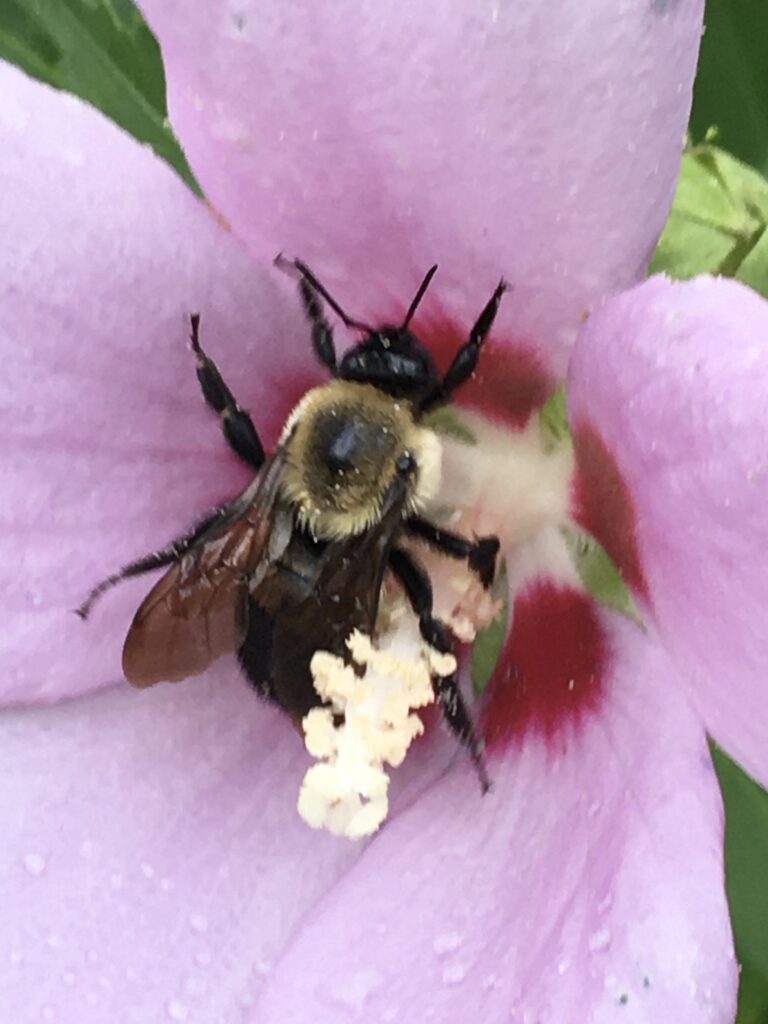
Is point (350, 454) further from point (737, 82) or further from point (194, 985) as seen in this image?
point (737, 82)

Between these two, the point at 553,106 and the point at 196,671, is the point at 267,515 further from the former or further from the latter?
the point at 553,106

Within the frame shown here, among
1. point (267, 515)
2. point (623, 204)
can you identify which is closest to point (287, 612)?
point (267, 515)

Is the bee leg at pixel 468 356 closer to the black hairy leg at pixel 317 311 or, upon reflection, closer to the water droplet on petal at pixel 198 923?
the black hairy leg at pixel 317 311

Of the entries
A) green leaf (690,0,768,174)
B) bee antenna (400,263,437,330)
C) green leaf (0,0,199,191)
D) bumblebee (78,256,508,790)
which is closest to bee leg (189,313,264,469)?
bumblebee (78,256,508,790)

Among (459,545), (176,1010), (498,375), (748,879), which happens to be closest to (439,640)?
(459,545)

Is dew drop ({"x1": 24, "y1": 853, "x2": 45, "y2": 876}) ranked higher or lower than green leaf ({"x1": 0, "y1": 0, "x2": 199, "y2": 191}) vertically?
lower

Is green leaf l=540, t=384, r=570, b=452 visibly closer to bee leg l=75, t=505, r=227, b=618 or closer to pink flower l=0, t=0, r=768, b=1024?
pink flower l=0, t=0, r=768, b=1024
